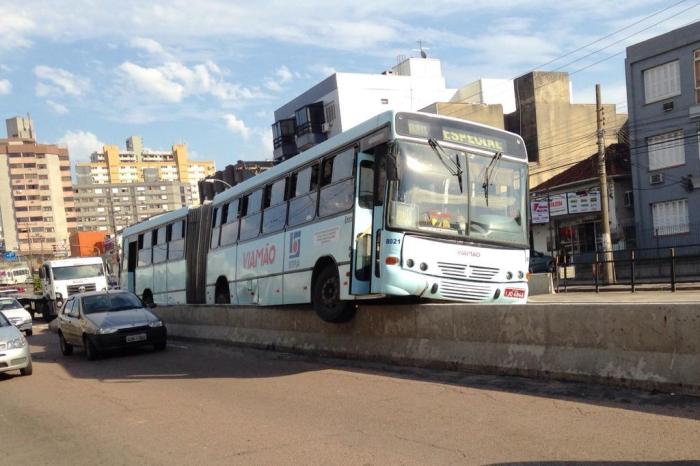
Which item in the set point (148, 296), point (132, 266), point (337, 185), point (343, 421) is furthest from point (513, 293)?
point (132, 266)

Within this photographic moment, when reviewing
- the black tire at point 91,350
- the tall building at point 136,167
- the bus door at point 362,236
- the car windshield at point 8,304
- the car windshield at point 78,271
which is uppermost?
the tall building at point 136,167

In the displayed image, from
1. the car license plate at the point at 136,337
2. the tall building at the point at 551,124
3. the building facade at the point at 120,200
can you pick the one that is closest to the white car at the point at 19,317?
the car license plate at the point at 136,337

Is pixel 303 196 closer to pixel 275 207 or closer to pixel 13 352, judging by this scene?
pixel 275 207

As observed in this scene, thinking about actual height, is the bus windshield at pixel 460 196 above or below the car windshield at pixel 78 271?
above

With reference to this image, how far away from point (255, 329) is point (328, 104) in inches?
1862

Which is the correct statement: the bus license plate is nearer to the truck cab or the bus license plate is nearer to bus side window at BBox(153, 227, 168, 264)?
bus side window at BBox(153, 227, 168, 264)

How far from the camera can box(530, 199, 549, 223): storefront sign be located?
4106cm

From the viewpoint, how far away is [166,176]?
182500 mm

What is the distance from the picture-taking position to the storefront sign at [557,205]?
1601 inches

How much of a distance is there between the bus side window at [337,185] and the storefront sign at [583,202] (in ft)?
101

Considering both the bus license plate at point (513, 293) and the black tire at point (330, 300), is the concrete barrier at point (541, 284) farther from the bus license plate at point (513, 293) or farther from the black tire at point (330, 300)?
the black tire at point (330, 300)

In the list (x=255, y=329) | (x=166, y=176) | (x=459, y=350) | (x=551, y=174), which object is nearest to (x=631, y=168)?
(x=551, y=174)

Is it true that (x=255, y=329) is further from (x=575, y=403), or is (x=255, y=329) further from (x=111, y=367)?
(x=575, y=403)

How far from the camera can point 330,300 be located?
11602 millimetres
